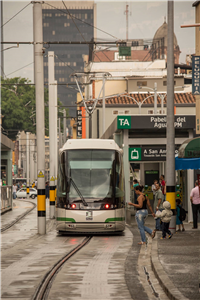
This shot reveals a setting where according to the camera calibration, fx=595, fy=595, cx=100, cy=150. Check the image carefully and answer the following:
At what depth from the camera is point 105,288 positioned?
9.52m

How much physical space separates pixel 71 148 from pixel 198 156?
423 cm

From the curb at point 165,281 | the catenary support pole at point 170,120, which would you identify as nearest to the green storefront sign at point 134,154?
the catenary support pole at point 170,120

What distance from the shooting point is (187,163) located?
19641mm

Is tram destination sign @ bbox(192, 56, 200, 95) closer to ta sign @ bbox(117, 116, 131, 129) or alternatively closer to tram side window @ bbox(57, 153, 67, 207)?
tram side window @ bbox(57, 153, 67, 207)

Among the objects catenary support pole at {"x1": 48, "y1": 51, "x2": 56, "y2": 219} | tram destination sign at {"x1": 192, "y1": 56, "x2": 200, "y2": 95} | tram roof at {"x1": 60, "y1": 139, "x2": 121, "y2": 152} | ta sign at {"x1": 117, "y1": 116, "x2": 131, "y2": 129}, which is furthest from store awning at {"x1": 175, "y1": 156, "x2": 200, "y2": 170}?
catenary support pole at {"x1": 48, "y1": 51, "x2": 56, "y2": 219}

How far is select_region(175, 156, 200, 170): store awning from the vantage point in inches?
747

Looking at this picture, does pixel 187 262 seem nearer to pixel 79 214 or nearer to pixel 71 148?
→ pixel 79 214

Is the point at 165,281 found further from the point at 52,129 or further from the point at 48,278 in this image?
the point at 52,129

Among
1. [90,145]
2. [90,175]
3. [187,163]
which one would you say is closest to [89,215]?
[90,175]

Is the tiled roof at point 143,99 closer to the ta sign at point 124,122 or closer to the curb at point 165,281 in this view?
the ta sign at point 124,122

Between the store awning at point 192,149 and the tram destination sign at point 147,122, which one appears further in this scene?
the tram destination sign at point 147,122

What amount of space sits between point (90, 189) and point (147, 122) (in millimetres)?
8554

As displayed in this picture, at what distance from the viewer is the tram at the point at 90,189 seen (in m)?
19.1

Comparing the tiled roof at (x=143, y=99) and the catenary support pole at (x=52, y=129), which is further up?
the tiled roof at (x=143, y=99)
